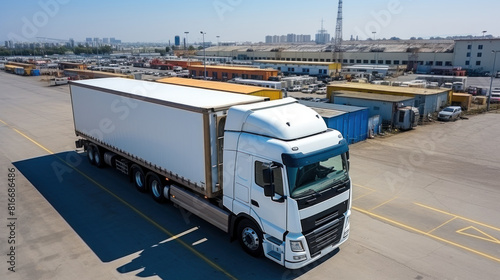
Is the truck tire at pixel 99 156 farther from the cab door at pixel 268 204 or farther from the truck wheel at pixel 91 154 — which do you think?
the cab door at pixel 268 204

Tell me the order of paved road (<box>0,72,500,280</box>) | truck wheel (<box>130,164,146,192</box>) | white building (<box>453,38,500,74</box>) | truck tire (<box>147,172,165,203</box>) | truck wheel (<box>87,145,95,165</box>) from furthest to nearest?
white building (<box>453,38,500,74</box>) → truck wheel (<box>87,145,95,165</box>) → truck wheel (<box>130,164,146,192</box>) → truck tire (<box>147,172,165,203</box>) → paved road (<box>0,72,500,280</box>)

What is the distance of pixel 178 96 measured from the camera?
11336 mm

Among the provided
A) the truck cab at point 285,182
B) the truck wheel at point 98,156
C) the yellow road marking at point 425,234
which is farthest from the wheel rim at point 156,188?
the yellow road marking at point 425,234

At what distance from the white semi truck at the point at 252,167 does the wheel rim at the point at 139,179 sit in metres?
0.85

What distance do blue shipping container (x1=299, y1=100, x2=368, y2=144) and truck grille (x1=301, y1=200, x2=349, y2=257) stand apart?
12013 millimetres

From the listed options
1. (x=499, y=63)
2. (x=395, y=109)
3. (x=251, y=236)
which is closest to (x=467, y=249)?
(x=251, y=236)

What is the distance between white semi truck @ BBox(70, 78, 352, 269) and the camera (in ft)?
25.0

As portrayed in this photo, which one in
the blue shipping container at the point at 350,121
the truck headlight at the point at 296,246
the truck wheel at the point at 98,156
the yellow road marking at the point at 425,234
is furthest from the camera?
the blue shipping container at the point at 350,121

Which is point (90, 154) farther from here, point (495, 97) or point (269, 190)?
point (495, 97)

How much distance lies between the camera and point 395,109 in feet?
83.0

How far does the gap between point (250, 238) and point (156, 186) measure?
4879 millimetres

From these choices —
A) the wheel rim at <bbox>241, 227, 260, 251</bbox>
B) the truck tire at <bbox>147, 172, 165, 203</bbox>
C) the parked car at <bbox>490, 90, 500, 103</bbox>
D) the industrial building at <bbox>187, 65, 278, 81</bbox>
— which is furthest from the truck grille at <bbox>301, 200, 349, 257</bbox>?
the industrial building at <bbox>187, 65, 278, 81</bbox>

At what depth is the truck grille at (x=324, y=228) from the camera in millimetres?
7770

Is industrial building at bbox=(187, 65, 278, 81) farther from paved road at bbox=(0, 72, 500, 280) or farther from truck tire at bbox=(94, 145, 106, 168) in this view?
truck tire at bbox=(94, 145, 106, 168)
